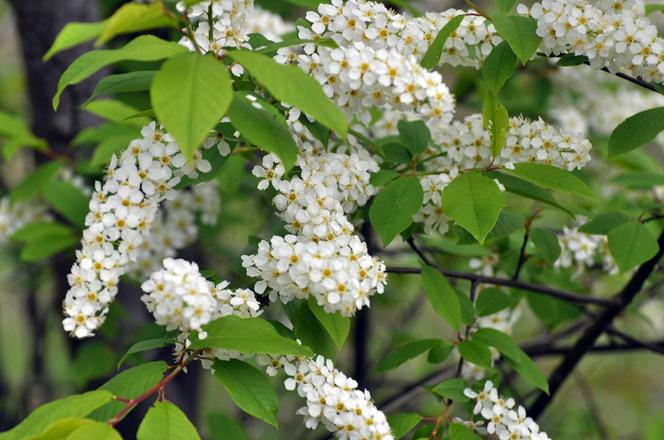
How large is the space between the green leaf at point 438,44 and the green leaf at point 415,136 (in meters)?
0.26

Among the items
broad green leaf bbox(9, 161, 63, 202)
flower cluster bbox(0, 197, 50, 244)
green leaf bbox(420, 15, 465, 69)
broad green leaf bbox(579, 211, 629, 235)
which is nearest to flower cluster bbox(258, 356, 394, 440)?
green leaf bbox(420, 15, 465, 69)

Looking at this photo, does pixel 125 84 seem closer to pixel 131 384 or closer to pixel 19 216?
pixel 131 384

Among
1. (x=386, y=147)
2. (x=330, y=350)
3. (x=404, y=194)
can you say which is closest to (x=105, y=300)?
(x=330, y=350)

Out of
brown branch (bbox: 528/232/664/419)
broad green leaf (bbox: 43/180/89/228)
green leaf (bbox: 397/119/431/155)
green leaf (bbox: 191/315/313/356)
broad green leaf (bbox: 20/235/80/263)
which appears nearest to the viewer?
green leaf (bbox: 191/315/313/356)

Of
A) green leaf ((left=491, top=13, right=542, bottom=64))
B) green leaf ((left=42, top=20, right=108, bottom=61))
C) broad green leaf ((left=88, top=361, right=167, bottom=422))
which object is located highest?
green leaf ((left=491, top=13, right=542, bottom=64))

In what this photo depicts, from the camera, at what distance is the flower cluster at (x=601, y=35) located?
1.95 m

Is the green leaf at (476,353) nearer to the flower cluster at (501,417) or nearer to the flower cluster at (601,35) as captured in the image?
the flower cluster at (501,417)

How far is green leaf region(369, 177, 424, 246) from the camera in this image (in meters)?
1.89

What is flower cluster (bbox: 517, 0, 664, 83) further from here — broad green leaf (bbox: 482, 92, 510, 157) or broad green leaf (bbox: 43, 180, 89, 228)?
broad green leaf (bbox: 43, 180, 89, 228)

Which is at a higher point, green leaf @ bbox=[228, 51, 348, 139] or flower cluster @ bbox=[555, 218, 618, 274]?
green leaf @ bbox=[228, 51, 348, 139]

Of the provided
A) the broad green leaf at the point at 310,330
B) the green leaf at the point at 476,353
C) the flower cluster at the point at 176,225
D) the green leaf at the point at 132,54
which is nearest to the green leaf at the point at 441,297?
the green leaf at the point at 476,353

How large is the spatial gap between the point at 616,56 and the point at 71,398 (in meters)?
1.52

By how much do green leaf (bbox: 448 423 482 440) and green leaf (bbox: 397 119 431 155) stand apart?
2.42 ft

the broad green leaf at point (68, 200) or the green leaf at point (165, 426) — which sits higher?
the green leaf at point (165, 426)
